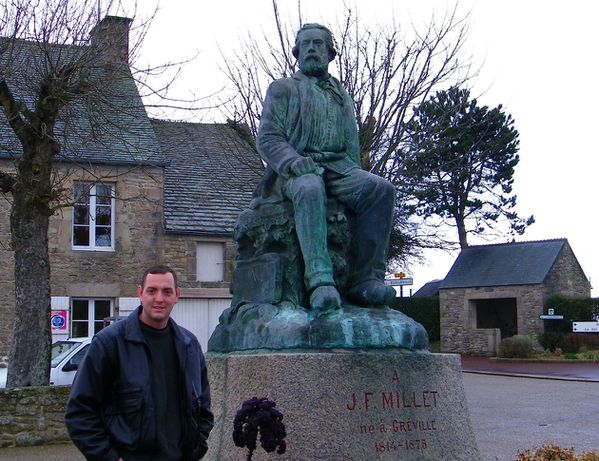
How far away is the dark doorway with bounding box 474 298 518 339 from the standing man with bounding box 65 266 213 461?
110 ft

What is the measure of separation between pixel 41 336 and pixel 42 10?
4.94 meters

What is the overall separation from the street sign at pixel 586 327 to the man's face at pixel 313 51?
26.6 meters

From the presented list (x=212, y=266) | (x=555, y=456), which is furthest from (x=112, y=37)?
(x=555, y=456)

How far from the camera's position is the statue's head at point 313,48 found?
626 centimetres

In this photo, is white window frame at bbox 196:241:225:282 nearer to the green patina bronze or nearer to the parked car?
the parked car

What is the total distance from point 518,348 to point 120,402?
27.1 meters

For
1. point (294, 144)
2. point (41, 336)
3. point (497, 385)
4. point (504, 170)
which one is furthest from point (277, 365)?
point (504, 170)

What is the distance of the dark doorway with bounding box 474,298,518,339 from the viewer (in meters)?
36.7

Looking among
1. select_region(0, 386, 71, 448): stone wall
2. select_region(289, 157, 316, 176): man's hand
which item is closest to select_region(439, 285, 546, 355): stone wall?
select_region(0, 386, 71, 448): stone wall

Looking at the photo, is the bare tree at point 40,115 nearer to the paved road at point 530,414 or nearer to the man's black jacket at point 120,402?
the paved road at point 530,414

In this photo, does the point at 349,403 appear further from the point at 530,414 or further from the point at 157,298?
the point at 530,414

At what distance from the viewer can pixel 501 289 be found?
33.7 meters

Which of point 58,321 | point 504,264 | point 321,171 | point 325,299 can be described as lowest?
point 58,321

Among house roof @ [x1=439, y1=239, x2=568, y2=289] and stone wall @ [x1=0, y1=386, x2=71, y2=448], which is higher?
house roof @ [x1=439, y1=239, x2=568, y2=289]
